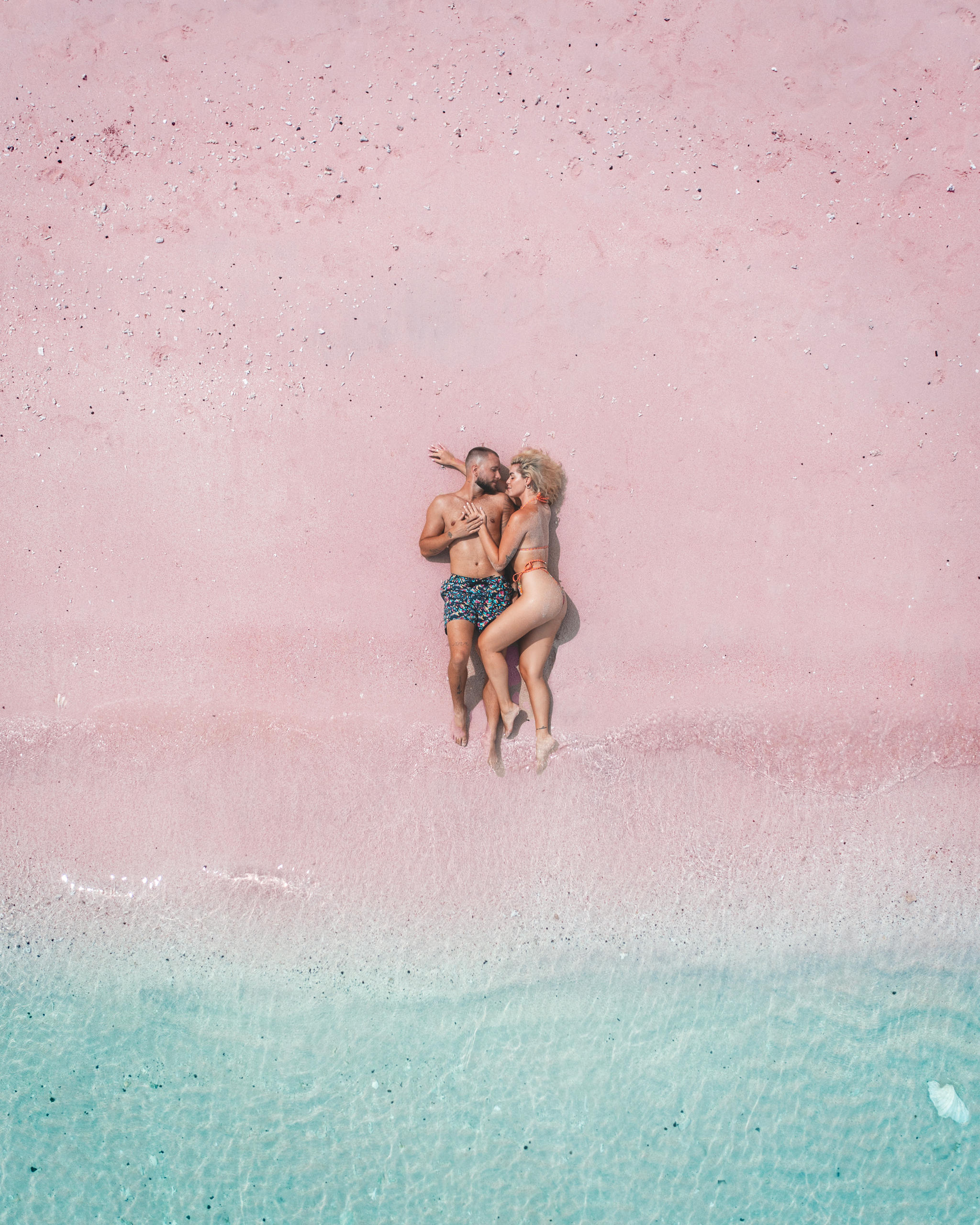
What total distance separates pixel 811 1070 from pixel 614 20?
5175 millimetres

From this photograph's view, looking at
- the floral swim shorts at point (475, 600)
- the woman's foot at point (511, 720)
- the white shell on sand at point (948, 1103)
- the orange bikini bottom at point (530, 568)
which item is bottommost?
the white shell on sand at point (948, 1103)

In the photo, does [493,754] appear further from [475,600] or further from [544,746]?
[475,600]

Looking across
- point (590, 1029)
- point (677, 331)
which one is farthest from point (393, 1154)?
point (677, 331)

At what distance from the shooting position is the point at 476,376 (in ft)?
12.3

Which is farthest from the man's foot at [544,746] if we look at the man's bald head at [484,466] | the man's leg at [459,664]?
the man's bald head at [484,466]

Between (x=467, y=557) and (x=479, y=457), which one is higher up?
(x=479, y=457)

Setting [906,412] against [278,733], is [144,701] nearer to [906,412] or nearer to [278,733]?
[278,733]

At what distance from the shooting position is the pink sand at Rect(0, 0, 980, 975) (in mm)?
3709

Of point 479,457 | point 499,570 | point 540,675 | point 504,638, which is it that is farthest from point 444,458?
point 540,675

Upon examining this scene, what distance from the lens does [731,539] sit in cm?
376

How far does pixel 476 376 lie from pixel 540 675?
4.96 ft

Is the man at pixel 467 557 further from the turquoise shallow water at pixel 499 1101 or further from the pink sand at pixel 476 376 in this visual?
the turquoise shallow water at pixel 499 1101

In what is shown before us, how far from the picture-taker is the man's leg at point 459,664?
140 inches

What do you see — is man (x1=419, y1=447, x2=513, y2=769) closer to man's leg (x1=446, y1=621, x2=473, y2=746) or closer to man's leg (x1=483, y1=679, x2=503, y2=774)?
man's leg (x1=446, y1=621, x2=473, y2=746)
